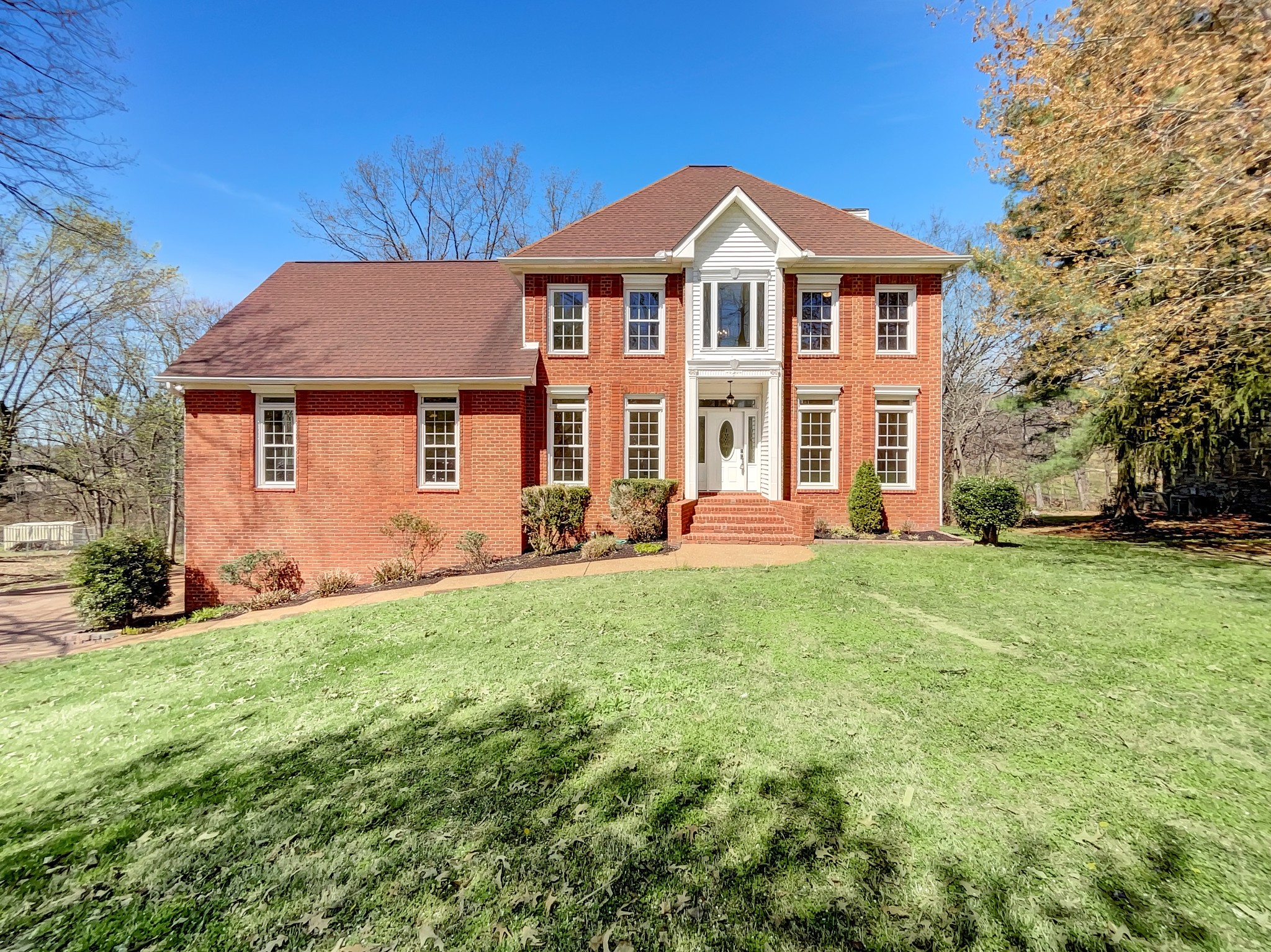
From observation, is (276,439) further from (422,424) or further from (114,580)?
(114,580)

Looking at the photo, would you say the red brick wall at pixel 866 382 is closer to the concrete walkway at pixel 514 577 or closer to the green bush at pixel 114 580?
the concrete walkway at pixel 514 577

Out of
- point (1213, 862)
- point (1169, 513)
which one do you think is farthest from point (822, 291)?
point (1169, 513)

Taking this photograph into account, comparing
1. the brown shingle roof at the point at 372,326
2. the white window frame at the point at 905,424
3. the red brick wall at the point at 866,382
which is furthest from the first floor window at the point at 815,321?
the brown shingle roof at the point at 372,326

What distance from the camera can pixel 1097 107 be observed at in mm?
7695

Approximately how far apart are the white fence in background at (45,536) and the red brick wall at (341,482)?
18.8 meters

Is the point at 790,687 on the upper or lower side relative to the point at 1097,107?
lower

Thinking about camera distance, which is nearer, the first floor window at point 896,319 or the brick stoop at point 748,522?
the brick stoop at point 748,522

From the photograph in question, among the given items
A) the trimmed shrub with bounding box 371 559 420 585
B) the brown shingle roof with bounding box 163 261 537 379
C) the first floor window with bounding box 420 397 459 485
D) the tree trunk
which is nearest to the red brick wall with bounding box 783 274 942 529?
the tree trunk

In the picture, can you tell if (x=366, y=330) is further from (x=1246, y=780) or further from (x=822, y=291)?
(x=1246, y=780)

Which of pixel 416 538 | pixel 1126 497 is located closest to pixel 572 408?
pixel 416 538

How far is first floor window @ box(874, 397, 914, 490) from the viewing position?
13.3 metres

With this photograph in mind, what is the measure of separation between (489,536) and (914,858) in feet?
34.7

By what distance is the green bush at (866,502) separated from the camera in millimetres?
12352

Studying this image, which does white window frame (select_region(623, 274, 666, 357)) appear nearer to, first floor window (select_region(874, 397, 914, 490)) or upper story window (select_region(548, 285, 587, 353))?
upper story window (select_region(548, 285, 587, 353))
